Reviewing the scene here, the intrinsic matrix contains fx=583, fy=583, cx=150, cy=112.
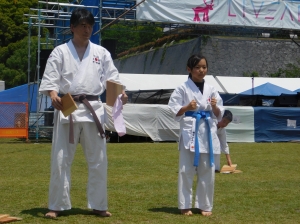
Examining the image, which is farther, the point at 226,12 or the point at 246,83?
the point at 246,83

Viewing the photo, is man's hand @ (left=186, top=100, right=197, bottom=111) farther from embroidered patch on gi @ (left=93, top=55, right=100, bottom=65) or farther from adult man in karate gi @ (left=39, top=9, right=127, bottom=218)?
embroidered patch on gi @ (left=93, top=55, right=100, bottom=65)

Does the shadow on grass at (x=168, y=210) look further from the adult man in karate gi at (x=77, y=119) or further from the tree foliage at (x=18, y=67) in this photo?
the tree foliage at (x=18, y=67)

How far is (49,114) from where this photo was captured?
22.1 m

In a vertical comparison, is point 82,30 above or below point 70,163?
above

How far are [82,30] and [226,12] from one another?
1588cm

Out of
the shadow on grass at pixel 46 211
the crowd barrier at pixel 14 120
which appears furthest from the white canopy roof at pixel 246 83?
the shadow on grass at pixel 46 211

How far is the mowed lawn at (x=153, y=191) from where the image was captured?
19.0 ft

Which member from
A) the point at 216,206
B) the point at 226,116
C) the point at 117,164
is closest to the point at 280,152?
the point at 117,164

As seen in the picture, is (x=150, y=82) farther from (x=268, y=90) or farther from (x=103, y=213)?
(x=103, y=213)

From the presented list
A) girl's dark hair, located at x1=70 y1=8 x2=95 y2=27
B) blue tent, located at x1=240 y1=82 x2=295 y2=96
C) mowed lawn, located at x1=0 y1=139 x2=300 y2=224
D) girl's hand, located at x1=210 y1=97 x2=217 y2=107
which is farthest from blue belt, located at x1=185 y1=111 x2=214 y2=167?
blue tent, located at x1=240 y1=82 x2=295 y2=96

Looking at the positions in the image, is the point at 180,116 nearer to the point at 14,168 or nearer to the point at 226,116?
the point at 226,116

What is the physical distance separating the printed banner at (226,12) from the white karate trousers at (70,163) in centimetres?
1459

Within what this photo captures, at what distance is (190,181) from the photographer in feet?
19.7

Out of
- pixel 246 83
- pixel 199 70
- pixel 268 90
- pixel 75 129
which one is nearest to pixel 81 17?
pixel 75 129
